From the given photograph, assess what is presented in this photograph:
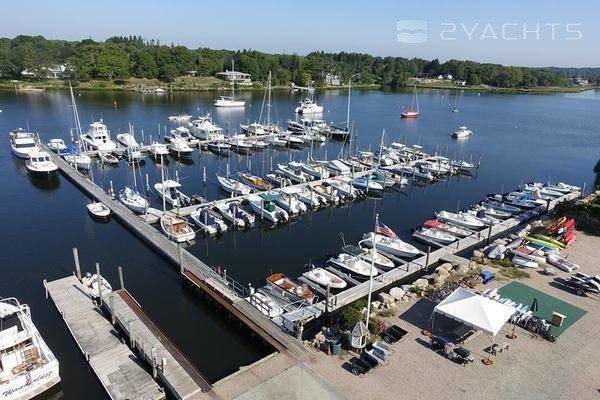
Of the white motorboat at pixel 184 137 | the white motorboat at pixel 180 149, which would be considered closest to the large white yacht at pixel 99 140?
the white motorboat at pixel 180 149

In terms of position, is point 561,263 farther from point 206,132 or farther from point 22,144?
point 22,144

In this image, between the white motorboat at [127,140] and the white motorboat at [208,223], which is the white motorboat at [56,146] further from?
the white motorboat at [208,223]

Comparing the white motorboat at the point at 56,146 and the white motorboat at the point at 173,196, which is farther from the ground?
the white motorboat at the point at 56,146

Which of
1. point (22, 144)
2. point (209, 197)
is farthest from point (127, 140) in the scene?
point (209, 197)

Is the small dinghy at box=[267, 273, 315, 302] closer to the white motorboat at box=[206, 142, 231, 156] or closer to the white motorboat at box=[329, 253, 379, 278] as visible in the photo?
the white motorboat at box=[329, 253, 379, 278]

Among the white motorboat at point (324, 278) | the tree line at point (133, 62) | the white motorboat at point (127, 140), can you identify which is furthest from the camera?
the tree line at point (133, 62)

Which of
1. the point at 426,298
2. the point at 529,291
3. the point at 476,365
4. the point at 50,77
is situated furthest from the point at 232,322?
the point at 50,77
